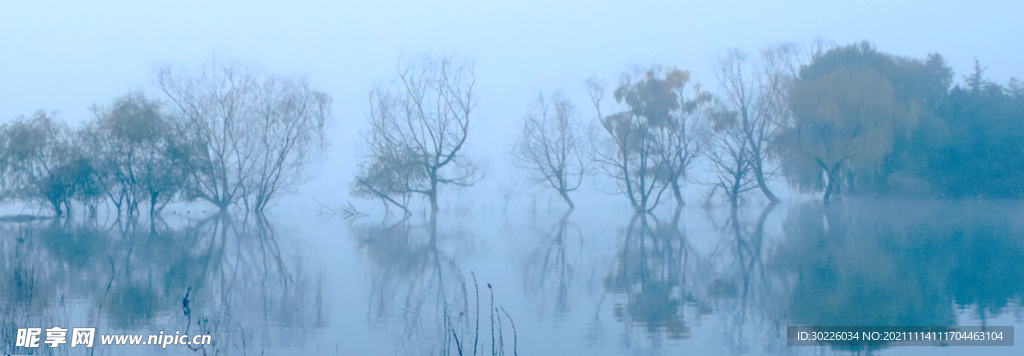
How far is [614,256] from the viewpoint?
1278 cm

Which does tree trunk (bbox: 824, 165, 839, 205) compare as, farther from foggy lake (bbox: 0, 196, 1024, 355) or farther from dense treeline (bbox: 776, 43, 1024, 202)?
foggy lake (bbox: 0, 196, 1024, 355)

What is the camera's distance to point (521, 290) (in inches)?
364

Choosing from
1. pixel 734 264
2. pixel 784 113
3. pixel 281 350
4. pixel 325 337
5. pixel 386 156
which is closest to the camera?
pixel 281 350

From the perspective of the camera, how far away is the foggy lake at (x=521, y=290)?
20.6ft

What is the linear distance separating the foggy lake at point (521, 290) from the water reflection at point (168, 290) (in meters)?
0.04

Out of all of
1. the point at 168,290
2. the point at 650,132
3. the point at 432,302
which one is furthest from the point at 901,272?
the point at 650,132

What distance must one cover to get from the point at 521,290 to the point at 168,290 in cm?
442

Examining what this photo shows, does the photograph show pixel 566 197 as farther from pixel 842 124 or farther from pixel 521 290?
pixel 521 290

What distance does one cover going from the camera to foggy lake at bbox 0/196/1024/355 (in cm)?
629

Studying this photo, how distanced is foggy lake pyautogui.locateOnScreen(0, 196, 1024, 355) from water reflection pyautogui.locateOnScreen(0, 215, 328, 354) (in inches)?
1.6

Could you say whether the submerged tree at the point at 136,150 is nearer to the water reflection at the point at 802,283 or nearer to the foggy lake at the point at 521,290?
the foggy lake at the point at 521,290

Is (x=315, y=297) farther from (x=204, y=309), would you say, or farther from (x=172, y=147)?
(x=172, y=147)

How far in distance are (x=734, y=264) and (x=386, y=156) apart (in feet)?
69.8

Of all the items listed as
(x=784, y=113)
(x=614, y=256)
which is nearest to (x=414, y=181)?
(x=784, y=113)
